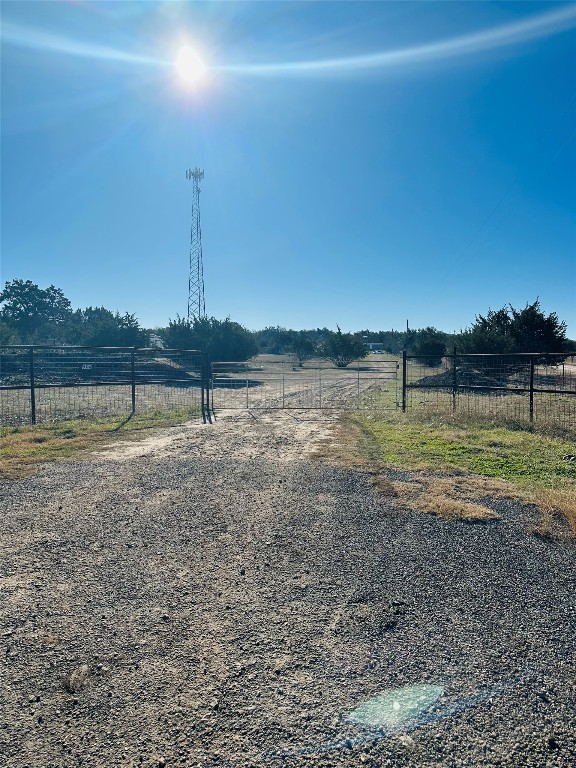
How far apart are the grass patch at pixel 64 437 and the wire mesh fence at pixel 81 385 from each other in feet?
2.72

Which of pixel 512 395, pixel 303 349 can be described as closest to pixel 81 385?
pixel 512 395

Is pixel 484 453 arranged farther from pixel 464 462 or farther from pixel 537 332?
pixel 537 332

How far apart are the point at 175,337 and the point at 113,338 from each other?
4.83 meters

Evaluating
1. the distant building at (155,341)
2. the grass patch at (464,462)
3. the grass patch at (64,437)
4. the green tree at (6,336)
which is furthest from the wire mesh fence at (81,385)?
the distant building at (155,341)

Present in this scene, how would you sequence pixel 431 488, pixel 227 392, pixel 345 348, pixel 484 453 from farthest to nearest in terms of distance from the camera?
pixel 345 348 → pixel 227 392 → pixel 484 453 → pixel 431 488

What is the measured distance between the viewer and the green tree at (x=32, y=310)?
200 feet

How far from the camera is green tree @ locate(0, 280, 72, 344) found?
2404 inches

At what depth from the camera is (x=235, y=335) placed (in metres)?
38.0

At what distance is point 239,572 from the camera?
414 cm

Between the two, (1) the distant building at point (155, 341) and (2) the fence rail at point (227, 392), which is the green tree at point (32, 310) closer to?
(1) the distant building at point (155, 341)

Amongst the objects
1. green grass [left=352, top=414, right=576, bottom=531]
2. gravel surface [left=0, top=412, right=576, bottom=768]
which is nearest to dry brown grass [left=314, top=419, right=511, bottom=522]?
green grass [left=352, top=414, right=576, bottom=531]

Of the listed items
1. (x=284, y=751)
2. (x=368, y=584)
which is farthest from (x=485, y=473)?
(x=284, y=751)

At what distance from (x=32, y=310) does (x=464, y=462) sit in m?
69.4

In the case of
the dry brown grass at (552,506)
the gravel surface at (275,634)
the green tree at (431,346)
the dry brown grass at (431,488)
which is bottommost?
the gravel surface at (275,634)
